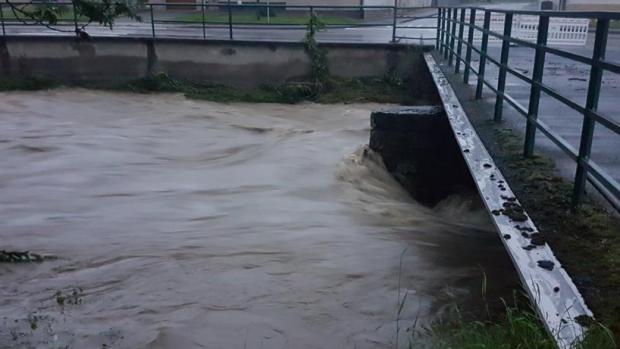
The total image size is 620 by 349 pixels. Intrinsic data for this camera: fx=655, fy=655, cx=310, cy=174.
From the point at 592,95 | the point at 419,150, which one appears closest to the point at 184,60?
the point at 419,150

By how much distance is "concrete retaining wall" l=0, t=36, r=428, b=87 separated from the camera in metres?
16.2

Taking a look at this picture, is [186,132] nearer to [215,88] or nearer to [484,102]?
[215,88]

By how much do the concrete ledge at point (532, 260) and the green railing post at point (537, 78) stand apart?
337mm

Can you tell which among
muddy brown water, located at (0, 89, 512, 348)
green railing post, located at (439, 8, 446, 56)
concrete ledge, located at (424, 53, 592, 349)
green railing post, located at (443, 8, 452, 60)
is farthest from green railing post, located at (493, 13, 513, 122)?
green railing post, located at (439, 8, 446, 56)

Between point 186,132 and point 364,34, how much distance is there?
10444 mm

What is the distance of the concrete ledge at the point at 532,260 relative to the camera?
2873 millimetres

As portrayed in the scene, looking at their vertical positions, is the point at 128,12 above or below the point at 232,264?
above

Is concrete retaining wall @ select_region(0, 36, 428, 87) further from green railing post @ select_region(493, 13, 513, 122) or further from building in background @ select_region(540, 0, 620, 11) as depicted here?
building in background @ select_region(540, 0, 620, 11)

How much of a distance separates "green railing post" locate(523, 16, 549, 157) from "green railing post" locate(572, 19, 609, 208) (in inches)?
41.8

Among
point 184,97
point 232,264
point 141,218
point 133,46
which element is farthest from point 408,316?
point 133,46

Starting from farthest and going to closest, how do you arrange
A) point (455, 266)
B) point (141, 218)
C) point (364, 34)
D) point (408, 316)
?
point (364, 34) < point (141, 218) < point (455, 266) < point (408, 316)

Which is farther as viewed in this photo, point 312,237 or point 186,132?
point 186,132

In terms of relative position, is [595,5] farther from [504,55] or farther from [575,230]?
[575,230]

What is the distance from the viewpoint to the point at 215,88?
1628 cm
